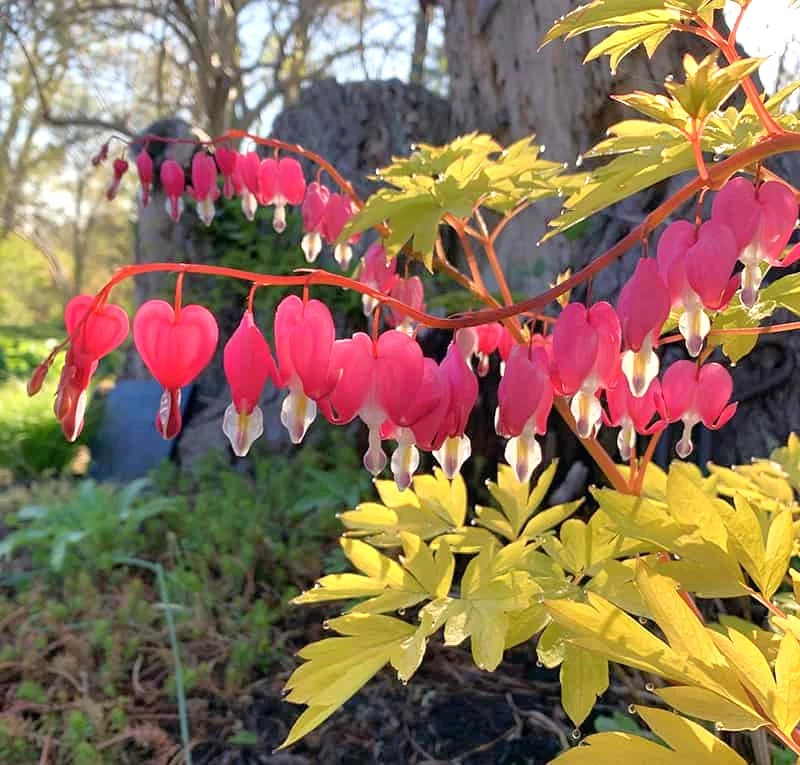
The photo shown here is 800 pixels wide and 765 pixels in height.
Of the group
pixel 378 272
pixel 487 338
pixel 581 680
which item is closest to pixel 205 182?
pixel 378 272

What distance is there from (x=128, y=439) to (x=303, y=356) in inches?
164

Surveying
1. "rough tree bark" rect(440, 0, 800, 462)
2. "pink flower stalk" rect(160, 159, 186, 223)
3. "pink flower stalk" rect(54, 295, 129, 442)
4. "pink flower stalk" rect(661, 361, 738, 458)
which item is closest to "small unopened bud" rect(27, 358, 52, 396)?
"pink flower stalk" rect(54, 295, 129, 442)

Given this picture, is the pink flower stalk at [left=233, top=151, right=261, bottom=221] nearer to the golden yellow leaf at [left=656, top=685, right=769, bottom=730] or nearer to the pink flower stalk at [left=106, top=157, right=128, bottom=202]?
the pink flower stalk at [left=106, top=157, right=128, bottom=202]

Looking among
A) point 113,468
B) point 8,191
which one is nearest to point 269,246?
point 113,468

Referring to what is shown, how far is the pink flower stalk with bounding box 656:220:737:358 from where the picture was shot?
2.10 feet

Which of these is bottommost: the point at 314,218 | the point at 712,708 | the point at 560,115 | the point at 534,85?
the point at 712,708

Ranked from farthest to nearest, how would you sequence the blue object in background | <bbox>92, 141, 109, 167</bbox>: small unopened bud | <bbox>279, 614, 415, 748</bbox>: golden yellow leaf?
the blue object in background
<bbox>92, 141, 109, 167</bbox>: small unopened bud
<bbox>279, 614, 415, 748</bbox>: golden yellow leaf

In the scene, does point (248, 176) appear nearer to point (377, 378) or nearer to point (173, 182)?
point (173, 182)

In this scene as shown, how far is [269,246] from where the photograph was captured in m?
3.89

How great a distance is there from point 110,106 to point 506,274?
1275 cm

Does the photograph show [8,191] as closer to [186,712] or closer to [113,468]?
[113,468]

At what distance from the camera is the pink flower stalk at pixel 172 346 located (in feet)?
2.19

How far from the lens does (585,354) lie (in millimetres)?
680

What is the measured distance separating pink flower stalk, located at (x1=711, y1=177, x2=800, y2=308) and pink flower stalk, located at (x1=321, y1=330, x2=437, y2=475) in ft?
0.99
